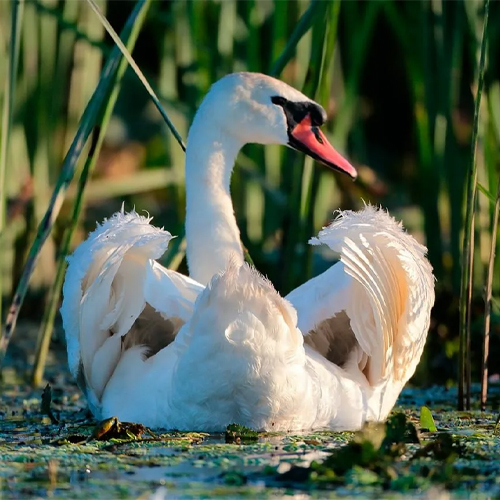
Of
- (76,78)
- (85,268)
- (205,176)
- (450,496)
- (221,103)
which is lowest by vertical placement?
(450,496)

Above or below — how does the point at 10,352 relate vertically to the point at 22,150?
below

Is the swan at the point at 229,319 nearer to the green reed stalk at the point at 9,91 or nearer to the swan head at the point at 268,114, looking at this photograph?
the swan head at the point at 268,114

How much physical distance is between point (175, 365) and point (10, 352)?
3.12 m

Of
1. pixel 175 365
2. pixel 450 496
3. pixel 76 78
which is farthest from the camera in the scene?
pixel 76 78

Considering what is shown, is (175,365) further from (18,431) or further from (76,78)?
(76,78)

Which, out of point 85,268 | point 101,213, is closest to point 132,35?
point 85,268

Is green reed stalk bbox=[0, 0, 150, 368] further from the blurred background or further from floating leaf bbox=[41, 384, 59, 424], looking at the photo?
the blurred background

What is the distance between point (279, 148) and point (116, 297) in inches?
148

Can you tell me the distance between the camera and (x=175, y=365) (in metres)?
4.10

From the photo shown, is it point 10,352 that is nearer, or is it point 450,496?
point 450,496

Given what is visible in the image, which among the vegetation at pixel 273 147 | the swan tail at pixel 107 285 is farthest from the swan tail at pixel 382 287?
the swan tail at pixel 107 285

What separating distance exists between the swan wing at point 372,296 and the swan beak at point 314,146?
0.81 metres

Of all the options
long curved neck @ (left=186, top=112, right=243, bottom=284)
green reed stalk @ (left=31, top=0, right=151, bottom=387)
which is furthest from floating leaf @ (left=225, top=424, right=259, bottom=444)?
green reed stalk @ (left=31, top=0, right=151, bottom=387)

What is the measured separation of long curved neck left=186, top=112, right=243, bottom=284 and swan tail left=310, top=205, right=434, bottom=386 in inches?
27.5
